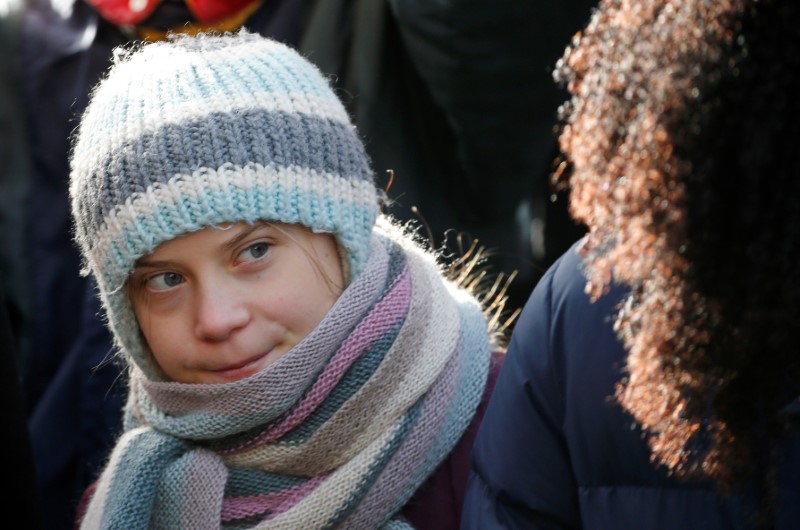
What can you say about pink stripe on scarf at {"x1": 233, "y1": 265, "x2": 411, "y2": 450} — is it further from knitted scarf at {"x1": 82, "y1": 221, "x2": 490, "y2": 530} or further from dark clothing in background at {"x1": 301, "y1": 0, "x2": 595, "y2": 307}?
dark clothing in background at {"x1": 301, "y1": 0, "x2": 595, "y2": 307}

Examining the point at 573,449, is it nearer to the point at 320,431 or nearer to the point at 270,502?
the point at 320,431

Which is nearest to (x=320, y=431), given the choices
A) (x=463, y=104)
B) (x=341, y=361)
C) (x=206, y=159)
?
(x=341, y=361)

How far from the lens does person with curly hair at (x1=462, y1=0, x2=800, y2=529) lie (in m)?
1.05

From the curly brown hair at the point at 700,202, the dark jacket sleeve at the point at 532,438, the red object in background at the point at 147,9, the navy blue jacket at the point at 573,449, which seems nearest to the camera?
the curly brown hair at the point at 700,202

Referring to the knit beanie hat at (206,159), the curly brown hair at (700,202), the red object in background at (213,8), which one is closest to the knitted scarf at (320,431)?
the knit beanie hat at (206,159)

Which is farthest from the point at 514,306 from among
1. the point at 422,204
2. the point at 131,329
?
the point at 131,329

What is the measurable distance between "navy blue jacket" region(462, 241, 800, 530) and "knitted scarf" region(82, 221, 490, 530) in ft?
0.93

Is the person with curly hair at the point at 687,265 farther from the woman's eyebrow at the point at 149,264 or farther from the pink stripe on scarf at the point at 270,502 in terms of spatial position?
the woman's eyebrow at the point at 149,264

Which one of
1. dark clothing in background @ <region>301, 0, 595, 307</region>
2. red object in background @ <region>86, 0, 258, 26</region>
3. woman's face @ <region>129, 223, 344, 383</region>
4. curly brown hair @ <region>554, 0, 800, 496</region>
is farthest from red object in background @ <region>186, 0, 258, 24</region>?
curly brown hair @ <region>554, 0, 800, 496</region>

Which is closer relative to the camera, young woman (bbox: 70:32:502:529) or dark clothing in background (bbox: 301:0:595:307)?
young woman (bbox: 70:32:502:529)

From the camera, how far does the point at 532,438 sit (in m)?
1.51

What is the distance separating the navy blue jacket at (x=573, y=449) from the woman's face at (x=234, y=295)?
44 cm

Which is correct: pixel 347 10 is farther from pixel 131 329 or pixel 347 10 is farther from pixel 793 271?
pixel 793 271

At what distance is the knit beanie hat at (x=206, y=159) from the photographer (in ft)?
6.02
